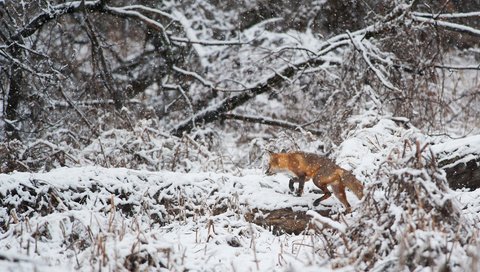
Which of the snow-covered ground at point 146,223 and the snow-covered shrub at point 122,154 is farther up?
the snow-covered shrub at point 122,154

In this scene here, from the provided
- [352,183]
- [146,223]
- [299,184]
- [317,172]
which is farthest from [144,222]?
[352,183]

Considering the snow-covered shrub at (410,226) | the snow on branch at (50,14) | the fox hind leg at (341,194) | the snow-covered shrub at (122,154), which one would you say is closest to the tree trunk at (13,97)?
the snow-covered shrub at (122,154)

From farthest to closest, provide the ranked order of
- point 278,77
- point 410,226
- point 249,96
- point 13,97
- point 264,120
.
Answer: point 264,120, point 249,96, point 278,77, point 13,97, point 410,226

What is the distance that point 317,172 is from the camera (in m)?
5.64

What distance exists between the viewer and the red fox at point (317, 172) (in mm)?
5316

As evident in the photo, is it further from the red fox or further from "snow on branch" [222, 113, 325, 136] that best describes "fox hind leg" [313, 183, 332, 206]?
"snow on branch" [222, 113, 325, 136]

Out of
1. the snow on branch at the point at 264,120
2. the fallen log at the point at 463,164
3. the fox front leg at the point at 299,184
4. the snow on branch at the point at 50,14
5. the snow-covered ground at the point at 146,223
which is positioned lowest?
the snow-covered ground at the point at 146,223

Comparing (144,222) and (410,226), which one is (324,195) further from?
(410,226)

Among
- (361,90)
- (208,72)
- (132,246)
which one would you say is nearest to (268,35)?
(208,72)

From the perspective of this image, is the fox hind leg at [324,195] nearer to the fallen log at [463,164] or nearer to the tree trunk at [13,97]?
the fallen log at [463,164]

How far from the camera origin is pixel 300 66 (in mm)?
10484

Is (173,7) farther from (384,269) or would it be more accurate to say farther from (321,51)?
(384,269)

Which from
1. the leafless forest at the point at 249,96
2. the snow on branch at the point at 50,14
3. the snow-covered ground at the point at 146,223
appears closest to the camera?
the snow-covered ground at the point at 146,223

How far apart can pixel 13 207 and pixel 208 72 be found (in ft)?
26.5
